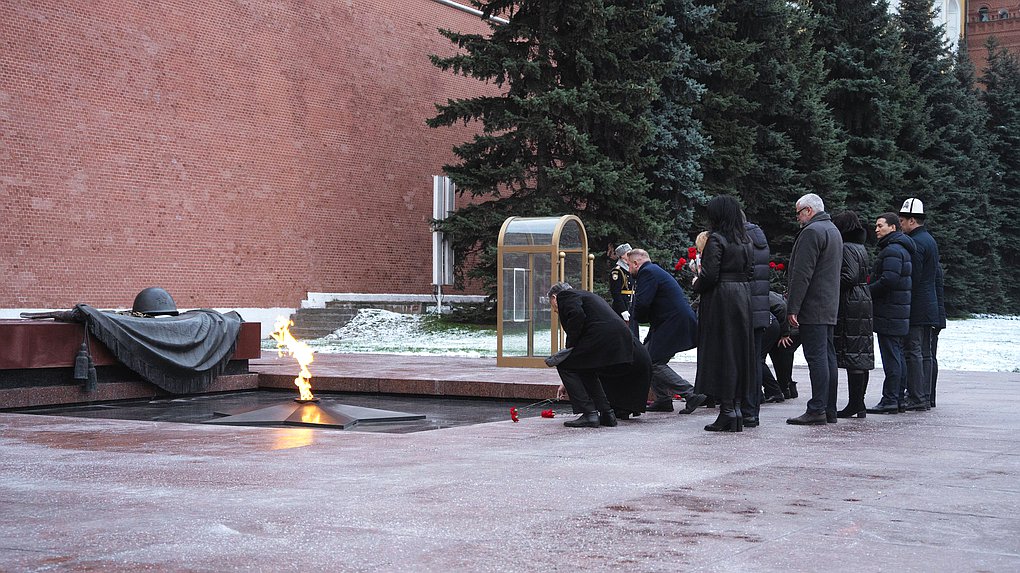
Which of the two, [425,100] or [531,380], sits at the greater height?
[425,100]

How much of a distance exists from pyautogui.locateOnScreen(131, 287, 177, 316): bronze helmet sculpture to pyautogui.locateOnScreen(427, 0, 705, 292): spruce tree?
11572 millimetres

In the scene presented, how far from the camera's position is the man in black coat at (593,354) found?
8.45 metres

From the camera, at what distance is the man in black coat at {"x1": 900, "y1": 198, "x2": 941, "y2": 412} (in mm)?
9672

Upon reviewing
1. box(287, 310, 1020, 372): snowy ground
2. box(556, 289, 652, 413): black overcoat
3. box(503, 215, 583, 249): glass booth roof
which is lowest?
box(287, 310, 1020, 372): snowy ground

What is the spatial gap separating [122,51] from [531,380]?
1436cm

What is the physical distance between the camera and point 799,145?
32.3m

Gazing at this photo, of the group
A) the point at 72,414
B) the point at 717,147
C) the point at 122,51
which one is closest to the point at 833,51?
the point at 717,147

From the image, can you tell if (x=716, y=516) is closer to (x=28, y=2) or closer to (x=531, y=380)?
(x=531, y=380)

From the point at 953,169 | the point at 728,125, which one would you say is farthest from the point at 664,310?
the point at 953,169

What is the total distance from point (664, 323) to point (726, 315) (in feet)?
5.12

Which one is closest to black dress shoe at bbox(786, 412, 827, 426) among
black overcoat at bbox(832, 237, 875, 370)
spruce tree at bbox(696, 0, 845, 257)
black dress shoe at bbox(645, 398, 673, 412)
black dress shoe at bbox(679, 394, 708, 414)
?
black overcoat at bbox(832, 237, 875, 370)

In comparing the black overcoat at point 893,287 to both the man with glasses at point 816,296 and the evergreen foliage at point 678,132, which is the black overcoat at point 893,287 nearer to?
the man with glasses at point 816,296

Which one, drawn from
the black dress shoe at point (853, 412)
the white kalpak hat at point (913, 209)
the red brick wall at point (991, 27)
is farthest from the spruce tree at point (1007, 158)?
the black dress shoe at point (853, 412)

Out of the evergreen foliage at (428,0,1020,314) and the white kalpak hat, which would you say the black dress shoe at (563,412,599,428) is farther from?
the evergreen foliage at (428,0,1020,314)
